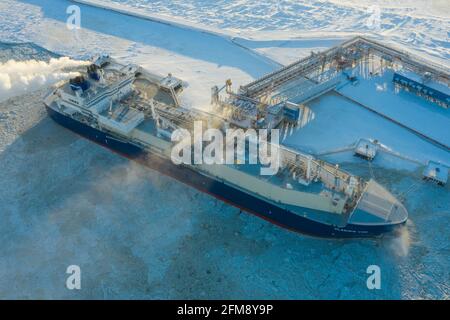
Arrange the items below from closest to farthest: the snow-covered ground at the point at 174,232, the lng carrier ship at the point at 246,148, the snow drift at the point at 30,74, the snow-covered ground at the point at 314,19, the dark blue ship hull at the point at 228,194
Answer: the snow-covered ground at the point at 174,232, the dark blue ship hull at the point at 228,194, the lng carrier ship at the point at 246,148, the snow drift at the point at 30,74, the snow-covered ground at the point at 314,19

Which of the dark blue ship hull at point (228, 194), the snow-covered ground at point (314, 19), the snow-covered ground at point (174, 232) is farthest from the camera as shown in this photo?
the snow-covered ground at point (314, 19)

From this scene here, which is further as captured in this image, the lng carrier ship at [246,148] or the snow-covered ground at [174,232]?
the lng carrier ship at [246,148]

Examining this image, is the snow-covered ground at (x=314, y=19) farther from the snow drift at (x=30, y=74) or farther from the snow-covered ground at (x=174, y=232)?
the snow drift at (x=30, y=74)

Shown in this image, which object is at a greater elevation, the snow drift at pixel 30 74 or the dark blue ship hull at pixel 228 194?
the snow drift at pixel 30 74

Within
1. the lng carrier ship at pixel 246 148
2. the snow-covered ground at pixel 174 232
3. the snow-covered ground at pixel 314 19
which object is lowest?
the snow-covered ground at pixel 174 232

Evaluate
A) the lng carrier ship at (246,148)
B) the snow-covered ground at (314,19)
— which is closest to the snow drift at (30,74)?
the lng carrier ship at (246,148)

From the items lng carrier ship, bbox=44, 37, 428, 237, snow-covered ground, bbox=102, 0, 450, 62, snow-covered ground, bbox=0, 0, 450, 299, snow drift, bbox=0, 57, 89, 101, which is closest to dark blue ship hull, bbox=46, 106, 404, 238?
lng carrier ship, bbox=44, 37, 428, 237
